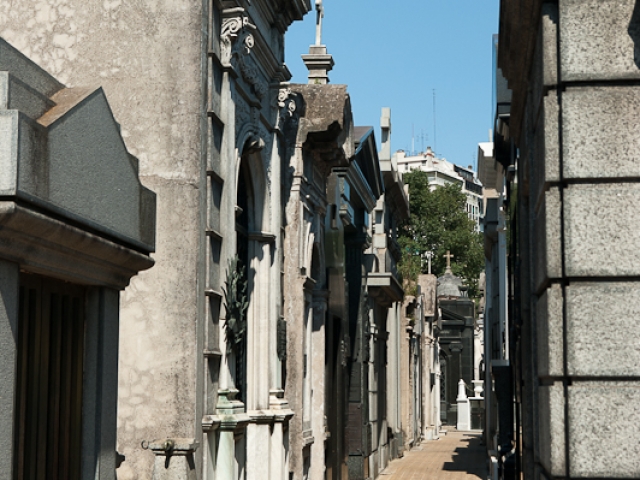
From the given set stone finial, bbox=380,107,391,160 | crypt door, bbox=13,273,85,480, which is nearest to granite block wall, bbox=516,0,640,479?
crypt door, bbox=13,273,85,480

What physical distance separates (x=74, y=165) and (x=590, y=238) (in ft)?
8.29

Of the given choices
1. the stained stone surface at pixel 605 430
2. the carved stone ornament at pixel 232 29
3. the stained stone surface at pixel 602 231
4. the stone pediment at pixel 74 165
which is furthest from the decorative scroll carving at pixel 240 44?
the stained stone surface at pixel 605 430

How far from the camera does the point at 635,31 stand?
5691mm

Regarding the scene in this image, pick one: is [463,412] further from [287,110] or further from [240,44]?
[240,44]

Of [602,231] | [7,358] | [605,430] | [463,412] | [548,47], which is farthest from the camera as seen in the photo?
[463,412]

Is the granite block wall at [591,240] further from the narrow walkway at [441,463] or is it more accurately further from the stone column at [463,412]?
the stone column at [463,412]

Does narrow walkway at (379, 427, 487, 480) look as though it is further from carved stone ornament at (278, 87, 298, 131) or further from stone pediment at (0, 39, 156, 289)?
stone pediment at (0, 39, 156, 289)

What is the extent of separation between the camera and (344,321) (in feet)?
71.6

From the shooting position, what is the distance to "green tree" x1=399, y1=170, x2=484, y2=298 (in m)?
76.8

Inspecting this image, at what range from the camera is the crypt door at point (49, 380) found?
5270 mm

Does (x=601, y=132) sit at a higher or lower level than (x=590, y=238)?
higher

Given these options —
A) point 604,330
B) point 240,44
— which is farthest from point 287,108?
point 604,330

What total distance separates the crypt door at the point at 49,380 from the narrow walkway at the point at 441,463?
22.7 meters

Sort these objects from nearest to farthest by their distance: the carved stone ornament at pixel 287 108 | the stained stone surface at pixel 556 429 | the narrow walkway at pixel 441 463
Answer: the stained stone surface at pixel 556 429 → the carved stone ornament at pixel 287 108 → the narrow walkway at pixel 441 463
